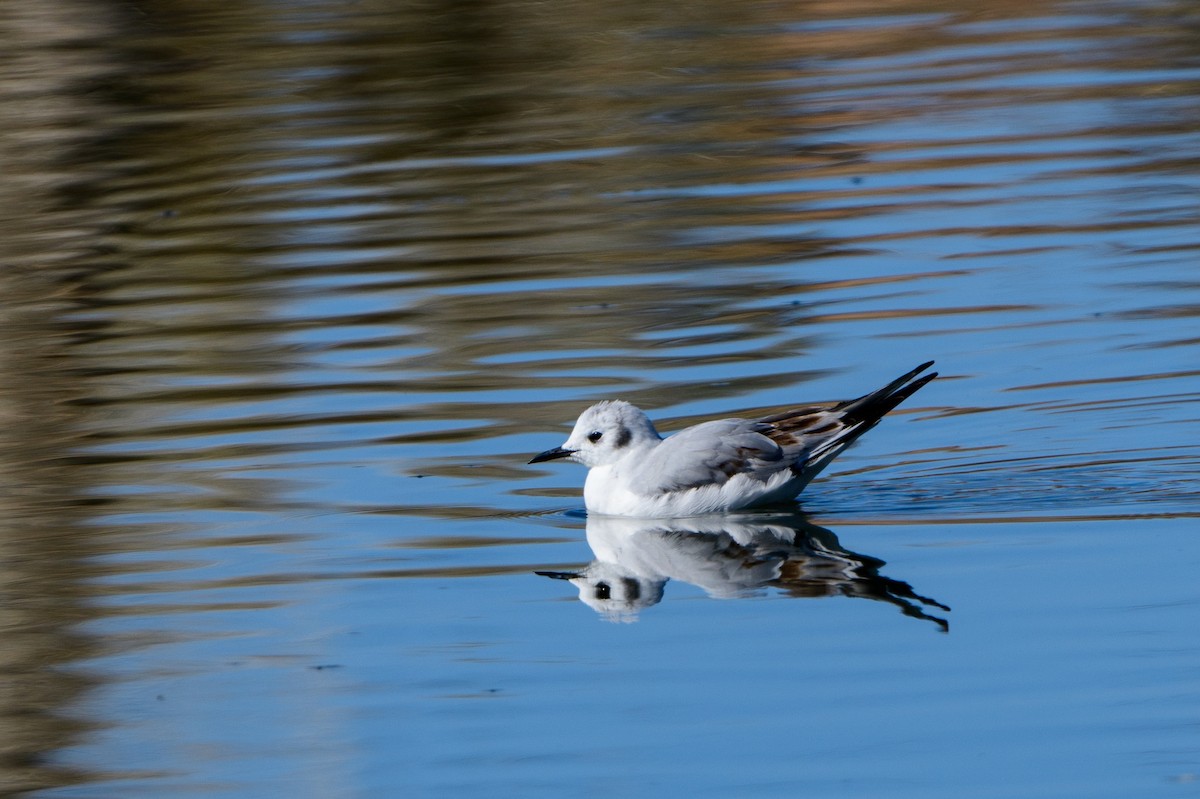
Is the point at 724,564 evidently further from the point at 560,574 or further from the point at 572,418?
the point at 572,418

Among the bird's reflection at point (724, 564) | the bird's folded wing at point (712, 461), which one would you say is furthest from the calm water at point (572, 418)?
the bird's folded wing at point (712, 461)

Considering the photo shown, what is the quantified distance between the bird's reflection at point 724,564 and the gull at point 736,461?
9 cm

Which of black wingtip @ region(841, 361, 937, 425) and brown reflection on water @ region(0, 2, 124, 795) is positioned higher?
black wingtip @ region(841, 361, 937, 425)

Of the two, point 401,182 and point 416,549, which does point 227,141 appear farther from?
point 416,549

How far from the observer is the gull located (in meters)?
8.25

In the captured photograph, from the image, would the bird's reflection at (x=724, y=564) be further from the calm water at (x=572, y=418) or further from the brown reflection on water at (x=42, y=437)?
the brown reflection on water at (x=42, y=437)

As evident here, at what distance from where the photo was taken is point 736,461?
8266mm

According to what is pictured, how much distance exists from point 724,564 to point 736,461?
0.64 metres

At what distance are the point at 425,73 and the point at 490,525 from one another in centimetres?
1372

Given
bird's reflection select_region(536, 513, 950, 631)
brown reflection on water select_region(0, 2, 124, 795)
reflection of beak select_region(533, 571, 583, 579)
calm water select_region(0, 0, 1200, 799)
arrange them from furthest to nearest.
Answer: reflection of beak select_region(533, 571, 583, 579) < bird's reflection select_region(536, 513, 950, 631) < brown reflection on water select_region(0, 2, 124, 795) < calm water select_region(0, 0, 1200, 799)

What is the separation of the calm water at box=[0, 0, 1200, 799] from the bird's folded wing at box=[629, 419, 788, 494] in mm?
202

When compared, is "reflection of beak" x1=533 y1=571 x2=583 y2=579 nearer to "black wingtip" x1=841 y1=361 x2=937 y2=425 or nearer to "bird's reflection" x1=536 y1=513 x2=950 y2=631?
"bird's reflection" x1=536 y1=513 x2=950 y2=631

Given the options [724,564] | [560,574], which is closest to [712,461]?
[724,564]

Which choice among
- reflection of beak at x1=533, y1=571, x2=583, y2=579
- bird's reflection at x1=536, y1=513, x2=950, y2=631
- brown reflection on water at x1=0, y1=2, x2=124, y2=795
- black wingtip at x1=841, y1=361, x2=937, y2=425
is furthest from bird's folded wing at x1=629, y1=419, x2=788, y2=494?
brown reflection on water at x1=0, y1=2, x2=124, y2=795
